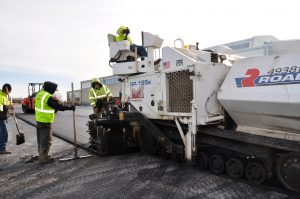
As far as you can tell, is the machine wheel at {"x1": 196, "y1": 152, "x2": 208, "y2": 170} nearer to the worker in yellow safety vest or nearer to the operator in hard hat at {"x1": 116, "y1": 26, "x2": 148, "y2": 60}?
the operator in hard hat at {"x1": 116, "y1": 26, "x2": 148, "y2": 60}

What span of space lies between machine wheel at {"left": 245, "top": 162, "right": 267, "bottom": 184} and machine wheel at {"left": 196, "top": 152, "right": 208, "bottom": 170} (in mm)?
747

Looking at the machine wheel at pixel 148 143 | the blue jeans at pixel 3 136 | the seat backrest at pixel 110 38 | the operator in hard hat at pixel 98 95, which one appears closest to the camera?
the machine wheel at pixel 148 143

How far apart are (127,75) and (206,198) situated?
3181mm

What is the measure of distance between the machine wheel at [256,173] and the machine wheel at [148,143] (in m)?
2.04

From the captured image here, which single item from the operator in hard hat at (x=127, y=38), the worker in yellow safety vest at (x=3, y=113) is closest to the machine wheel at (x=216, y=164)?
the operator in hard hat at (x=127, y=38)

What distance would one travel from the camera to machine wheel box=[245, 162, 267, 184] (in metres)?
4.11

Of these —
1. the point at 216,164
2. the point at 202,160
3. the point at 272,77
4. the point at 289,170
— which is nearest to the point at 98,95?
the point at 202,160

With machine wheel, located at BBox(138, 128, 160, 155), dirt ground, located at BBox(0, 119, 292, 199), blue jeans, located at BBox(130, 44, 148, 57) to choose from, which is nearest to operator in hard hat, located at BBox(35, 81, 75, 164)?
dirt ground, located at BBox(0, 119, 292, 199)

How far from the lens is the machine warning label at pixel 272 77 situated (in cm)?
367

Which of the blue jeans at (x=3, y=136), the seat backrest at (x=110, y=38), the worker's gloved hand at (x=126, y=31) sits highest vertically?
the worker's gloved hand at (x=126, y=31)

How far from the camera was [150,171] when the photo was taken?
504 centimetres

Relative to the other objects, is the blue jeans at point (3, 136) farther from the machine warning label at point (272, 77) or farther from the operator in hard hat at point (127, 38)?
the machine warning label at point (272, 77)

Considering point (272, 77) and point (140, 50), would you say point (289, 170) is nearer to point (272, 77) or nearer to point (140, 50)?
point (272, 77)

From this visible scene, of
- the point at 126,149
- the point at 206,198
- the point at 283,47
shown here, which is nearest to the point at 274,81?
the point at 283,47
